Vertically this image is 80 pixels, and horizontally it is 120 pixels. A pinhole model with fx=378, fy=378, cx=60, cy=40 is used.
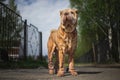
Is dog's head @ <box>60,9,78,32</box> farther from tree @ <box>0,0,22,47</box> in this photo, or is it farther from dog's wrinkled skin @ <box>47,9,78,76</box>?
tree @ <box>0,0,22,47</box>

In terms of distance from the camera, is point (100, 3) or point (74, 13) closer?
point (74, 13)

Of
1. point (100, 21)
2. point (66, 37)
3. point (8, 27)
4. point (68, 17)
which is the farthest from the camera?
point (100, 21)

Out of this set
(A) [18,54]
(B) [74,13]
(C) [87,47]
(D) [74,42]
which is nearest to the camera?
(B) [74,13]

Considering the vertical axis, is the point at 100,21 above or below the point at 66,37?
above

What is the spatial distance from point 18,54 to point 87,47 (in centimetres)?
2052

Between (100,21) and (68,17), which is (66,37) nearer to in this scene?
(68,17)

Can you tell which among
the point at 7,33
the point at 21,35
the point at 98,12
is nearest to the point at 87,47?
the point at 98,12

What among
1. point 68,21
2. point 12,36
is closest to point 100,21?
point 12,36

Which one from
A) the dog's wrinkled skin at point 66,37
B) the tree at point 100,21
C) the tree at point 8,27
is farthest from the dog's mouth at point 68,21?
the tree at point 100,21

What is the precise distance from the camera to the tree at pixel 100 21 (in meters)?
28.7

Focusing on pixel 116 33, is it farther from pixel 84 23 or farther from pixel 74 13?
pixel 74 13

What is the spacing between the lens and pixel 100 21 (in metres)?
30.2

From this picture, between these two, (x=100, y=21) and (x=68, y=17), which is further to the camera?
(x=100, y=21)

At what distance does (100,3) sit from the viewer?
29.0 m
